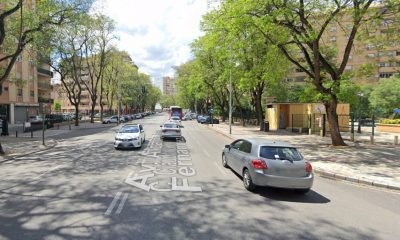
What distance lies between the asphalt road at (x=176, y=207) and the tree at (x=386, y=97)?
45675 millimetres

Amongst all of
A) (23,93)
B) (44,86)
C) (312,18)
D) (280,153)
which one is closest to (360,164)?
(280,153)

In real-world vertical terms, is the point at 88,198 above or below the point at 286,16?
below

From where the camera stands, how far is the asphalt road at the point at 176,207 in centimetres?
621

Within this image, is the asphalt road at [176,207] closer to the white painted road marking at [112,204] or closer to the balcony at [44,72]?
the white painted road marking at [112,204]

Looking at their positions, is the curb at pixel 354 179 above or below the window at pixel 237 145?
below

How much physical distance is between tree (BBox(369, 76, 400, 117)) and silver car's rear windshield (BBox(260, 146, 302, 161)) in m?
48.1

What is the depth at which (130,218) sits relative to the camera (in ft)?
22.4

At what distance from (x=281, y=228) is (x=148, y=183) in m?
4.78

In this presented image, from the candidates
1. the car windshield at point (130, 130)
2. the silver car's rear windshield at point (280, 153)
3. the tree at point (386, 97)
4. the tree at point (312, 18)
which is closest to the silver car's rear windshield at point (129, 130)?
the car windshield at point (130, 130)

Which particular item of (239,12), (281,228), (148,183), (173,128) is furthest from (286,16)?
(281,228)

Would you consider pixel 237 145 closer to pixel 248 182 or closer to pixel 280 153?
pixel 248 182

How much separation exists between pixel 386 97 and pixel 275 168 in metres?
49.8

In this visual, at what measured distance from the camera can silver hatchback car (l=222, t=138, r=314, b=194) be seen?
8.84 metres

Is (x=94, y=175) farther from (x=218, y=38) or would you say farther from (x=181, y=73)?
(x=181, y=73)
